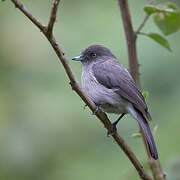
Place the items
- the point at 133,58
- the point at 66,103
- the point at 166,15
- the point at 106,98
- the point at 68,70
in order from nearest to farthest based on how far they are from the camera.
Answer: the point at 68,70 < the point at 133,58 < the point at 166,15 < the point at 106,98 < the point at 66,103

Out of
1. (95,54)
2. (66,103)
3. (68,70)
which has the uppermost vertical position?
(68,70)

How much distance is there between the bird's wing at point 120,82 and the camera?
11.8 ft

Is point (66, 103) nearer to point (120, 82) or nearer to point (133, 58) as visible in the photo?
point (120, 82)

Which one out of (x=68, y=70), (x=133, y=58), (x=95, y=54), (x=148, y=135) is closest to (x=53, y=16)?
(x=68, y=70)

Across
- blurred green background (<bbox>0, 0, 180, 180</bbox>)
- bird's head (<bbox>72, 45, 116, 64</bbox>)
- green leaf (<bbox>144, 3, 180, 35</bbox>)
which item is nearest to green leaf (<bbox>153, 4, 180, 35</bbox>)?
green leaf (<bbox>144, 3, 180, 35</bbox>)

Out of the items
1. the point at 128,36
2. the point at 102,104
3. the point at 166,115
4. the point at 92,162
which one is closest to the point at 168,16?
the point at 128,36

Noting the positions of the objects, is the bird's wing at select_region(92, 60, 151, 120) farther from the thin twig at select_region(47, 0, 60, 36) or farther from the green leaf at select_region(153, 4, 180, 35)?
the thin twig at select_region(47, 0, 60, 36)

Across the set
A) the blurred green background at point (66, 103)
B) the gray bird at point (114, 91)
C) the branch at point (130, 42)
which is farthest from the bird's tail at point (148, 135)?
the blurred green background at point (66, 103)

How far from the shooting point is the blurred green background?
3.94m

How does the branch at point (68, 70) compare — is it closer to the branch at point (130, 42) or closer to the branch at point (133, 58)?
the branch at point (133, 58)

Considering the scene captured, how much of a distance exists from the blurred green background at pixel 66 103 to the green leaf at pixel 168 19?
115cm

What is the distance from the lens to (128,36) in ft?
9.68

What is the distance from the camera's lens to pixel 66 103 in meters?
4.39

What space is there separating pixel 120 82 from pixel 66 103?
71cm
